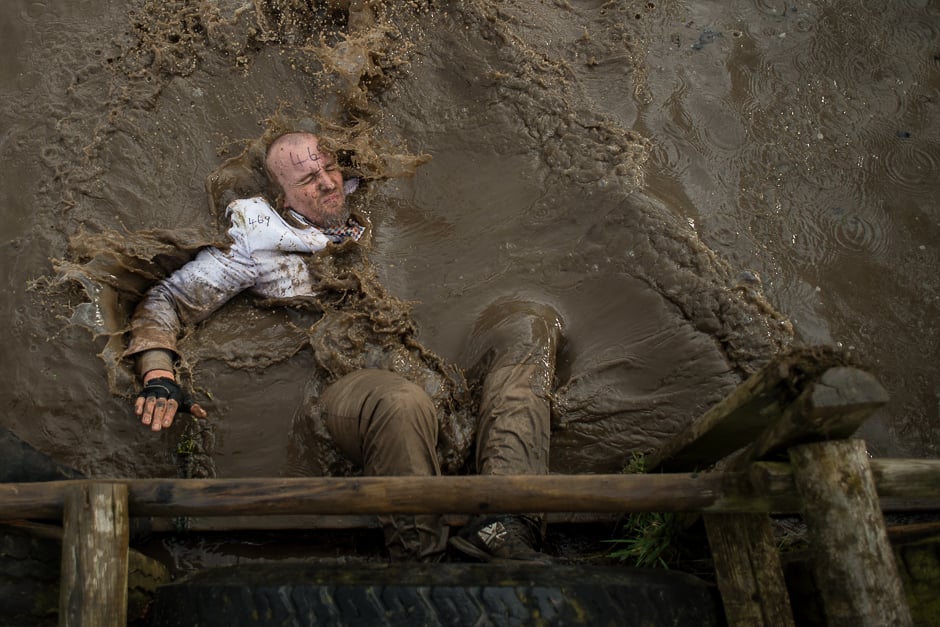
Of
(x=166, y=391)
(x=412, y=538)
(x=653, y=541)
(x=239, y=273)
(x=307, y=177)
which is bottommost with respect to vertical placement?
(x=653, y=541)

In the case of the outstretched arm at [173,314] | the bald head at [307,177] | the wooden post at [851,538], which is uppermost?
the bald head at [307,177]

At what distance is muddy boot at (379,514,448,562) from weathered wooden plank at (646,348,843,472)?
3.39 feet

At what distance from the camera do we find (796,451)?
6.59ft

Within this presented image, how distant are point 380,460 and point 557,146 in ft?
7.60

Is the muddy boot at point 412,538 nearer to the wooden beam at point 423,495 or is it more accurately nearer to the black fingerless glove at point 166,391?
the wooden beam at point 423,495

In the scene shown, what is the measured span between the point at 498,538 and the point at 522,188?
7.21 feet

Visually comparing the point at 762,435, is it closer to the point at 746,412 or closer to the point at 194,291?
the point at 746,412

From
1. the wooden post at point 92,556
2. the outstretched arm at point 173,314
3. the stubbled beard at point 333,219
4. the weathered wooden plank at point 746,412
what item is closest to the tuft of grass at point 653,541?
the weathered wooden plank at point 746,412

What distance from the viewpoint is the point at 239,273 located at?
396 centimetres

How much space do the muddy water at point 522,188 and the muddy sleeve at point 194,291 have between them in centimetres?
14

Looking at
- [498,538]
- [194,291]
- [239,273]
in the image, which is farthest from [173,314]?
[498,538]

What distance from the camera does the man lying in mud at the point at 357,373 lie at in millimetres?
3111

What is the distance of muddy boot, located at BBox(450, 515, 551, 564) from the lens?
9.88 feet

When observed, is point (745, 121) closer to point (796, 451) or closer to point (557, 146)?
point (557, 146)
